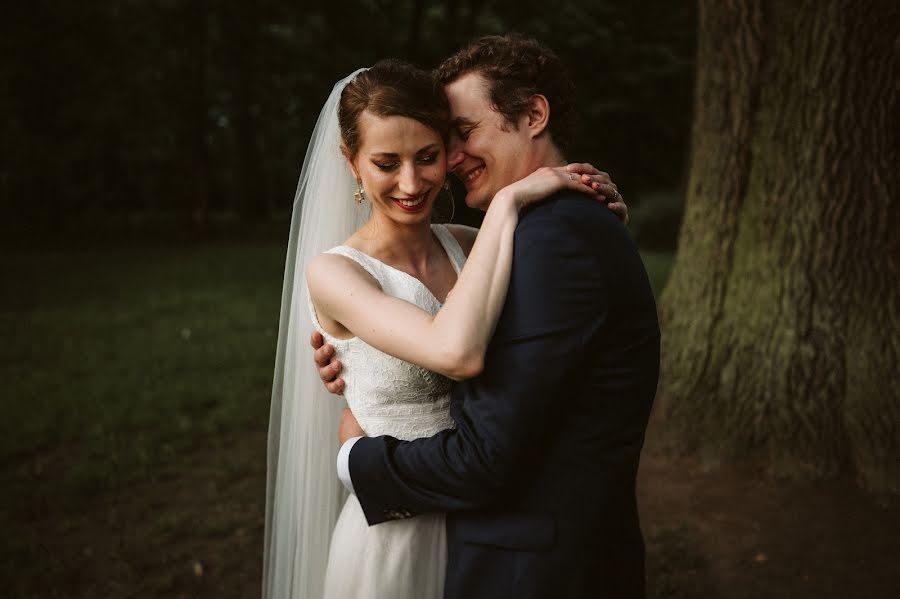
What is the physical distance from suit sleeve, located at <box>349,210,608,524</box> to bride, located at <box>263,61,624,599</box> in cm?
6

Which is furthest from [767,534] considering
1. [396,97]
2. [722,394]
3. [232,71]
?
[232,71]

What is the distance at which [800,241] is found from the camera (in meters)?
4.00

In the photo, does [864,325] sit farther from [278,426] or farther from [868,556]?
[278,426]

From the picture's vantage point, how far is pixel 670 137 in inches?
976

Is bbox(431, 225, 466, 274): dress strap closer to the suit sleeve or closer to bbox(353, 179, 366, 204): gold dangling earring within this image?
bbox(353, 179, 366, 204): gold dangling earring

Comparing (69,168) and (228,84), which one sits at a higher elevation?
(228,84)

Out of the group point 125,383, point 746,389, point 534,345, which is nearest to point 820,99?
point 746,389

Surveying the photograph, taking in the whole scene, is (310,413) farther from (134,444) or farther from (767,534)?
(134,444)

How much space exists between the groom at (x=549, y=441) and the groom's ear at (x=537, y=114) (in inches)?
17.6

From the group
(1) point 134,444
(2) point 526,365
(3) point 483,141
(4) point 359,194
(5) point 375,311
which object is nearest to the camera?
(2) point 526,365

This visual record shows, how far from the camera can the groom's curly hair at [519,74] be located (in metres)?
2.23

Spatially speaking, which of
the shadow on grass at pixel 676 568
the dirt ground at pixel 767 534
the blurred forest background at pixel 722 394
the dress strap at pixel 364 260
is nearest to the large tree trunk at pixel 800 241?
the blurred forest background at pixel 722 394

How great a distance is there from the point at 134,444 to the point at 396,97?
15.0 feet

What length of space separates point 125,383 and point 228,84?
22.3 m
